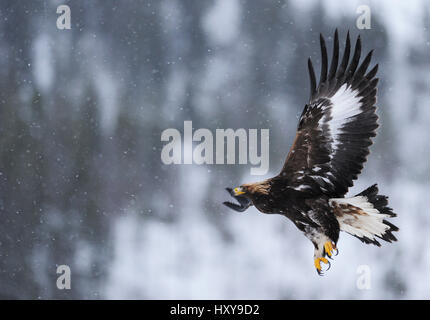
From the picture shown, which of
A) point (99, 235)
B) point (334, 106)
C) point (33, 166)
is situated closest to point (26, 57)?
point (33, 166)

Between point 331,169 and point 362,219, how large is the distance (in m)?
0.35

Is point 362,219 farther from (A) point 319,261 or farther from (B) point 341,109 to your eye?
(B) point 341,109

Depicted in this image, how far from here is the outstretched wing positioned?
282 cm

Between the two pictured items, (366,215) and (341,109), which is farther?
(366,215)

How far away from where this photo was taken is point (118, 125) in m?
3.74

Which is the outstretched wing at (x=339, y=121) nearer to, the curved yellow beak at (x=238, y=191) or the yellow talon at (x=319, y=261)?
the curved yellow beak at (x=238, y=191)

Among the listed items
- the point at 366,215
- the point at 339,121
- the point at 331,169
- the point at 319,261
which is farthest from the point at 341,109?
the point at 319,261

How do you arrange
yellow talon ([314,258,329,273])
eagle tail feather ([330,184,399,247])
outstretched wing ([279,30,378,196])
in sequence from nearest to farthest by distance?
outstretched wing ([279,30,378,196]) < eagle tail feather ([330,184,399,247]) < yellow talon ([314,258,329,273])

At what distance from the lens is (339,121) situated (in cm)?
286

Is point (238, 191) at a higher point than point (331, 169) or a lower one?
lower

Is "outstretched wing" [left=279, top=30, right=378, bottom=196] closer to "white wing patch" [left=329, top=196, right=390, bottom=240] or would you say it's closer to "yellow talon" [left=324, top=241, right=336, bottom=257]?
"white wing patch" [left=329, top=196, right=390, bottom=240]

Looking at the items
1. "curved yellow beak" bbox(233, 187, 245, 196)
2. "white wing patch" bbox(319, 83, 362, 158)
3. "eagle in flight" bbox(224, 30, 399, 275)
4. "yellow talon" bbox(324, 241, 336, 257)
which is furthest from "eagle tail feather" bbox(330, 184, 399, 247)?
"curved yellow beak" bbox(233, 187, 245, 196)

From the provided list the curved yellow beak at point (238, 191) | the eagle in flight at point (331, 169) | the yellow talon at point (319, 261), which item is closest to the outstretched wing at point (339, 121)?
the eagle in flight at point (331, 169)

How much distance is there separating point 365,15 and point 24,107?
235cm
